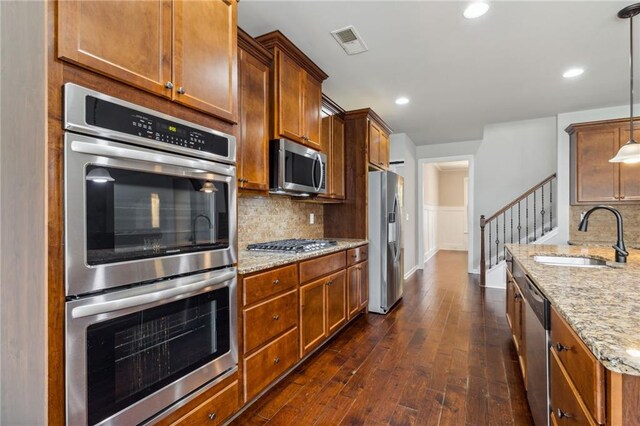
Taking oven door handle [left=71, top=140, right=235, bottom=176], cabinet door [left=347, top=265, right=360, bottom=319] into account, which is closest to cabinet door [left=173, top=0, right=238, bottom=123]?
oven door handle [left=71, top=140, right=235, bottom=176]

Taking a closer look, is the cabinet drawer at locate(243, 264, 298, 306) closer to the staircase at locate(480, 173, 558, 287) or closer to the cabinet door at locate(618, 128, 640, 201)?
the staircase at locate(480, 173, 558, 287)

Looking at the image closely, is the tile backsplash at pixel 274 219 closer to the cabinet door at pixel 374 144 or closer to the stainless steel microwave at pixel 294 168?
the stainless steel microwave at pixel 294 168

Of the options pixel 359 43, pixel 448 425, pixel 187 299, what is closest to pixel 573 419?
pixel 448 425

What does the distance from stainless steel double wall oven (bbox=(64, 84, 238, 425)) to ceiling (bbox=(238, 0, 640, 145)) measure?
1388mm

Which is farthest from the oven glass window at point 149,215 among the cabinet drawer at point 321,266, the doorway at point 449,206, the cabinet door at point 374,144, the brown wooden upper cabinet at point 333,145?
the doorway at point 449,206

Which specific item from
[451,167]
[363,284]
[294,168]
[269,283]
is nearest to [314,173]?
[294,168]

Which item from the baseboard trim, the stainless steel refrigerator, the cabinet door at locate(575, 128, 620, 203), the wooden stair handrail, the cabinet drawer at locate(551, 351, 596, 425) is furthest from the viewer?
the baseboard trim

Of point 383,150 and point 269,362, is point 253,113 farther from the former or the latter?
point 383,150

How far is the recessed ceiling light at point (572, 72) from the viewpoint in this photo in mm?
3113

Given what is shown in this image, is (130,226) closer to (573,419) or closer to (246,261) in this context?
(246,261)

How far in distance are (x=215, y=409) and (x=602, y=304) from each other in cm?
174

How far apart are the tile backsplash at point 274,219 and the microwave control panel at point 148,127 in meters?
1.05

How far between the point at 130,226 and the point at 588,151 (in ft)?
17.3

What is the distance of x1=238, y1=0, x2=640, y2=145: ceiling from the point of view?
2.18m
